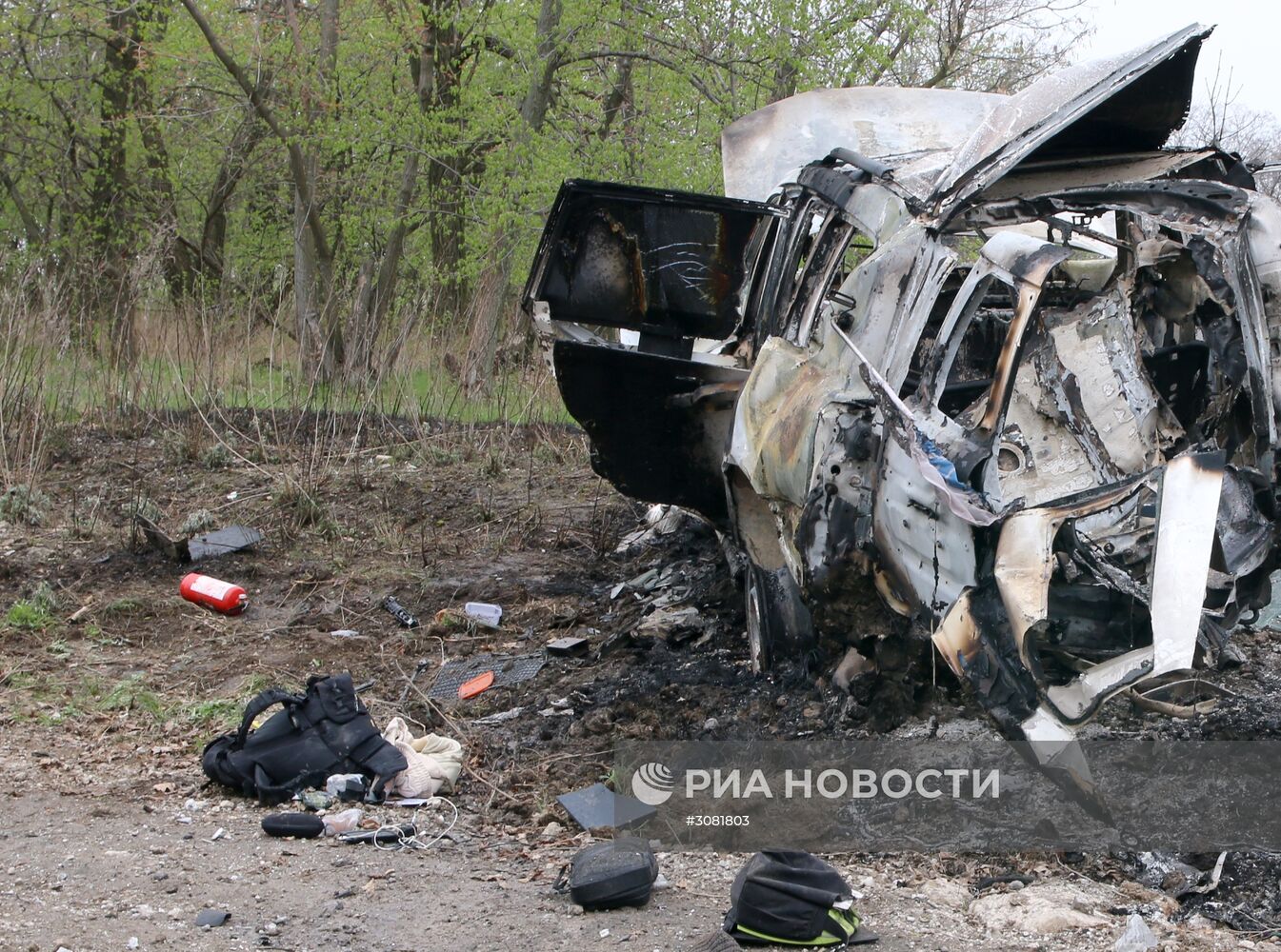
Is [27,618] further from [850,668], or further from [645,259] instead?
[850,668]

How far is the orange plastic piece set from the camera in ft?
17.6

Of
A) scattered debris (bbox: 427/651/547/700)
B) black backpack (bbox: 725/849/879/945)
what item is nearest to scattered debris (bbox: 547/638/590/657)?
scattered debris (bbox: 427/651/547/700)

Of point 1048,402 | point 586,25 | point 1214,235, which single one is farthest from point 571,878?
point 586,25

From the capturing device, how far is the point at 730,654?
554 cm

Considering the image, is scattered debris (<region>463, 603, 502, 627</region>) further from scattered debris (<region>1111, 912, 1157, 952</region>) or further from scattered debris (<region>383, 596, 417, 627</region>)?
scattered debris (<region>1111, 912, 1157, 952</region>)

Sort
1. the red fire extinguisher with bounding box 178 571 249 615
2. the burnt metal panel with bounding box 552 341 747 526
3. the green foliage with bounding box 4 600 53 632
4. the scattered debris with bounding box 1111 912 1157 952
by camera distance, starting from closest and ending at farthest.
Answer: the scattered debris with bounding box 1111 912 1157 952, the burnt metal panel with bounding box 552 341 747 526, the green foliage with bounding box 4 600 53 632, the red fire extinguisher with bounding box 178 571 249 615

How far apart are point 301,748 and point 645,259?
9.15 ft

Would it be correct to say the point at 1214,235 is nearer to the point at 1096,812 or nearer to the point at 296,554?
the point at 1096,812

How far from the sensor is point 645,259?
603cm

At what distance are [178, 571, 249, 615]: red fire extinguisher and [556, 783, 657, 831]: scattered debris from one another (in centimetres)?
296

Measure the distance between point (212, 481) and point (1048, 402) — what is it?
6486 millimetres

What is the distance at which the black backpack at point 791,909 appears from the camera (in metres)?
3.15

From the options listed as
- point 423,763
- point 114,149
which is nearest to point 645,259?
point 423,763

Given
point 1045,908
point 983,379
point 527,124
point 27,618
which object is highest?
point 527,124
